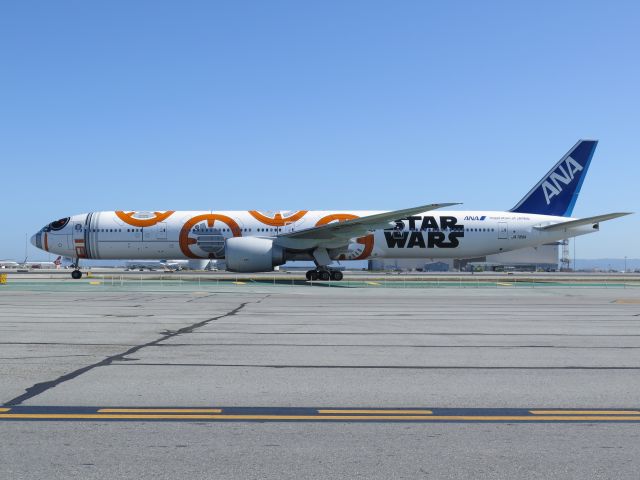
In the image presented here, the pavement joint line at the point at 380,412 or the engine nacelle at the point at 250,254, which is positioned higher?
the engine nacelle at the point at 250,254

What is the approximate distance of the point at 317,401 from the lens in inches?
273

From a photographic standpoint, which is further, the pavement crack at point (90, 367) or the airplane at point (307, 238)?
the airplane at point (307, 238)

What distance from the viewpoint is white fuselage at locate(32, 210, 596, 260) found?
39.4 meters

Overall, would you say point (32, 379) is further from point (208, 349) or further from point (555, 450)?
point (555, 450)

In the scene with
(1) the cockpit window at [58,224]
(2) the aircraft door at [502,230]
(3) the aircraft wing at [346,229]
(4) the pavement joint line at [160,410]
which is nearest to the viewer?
(4) the pavement joint line at [160,410]

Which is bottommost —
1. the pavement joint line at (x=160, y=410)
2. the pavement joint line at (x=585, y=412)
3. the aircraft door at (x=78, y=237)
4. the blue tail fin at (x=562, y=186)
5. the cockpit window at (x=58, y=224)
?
the pavement joint line at (x=585, y=412)

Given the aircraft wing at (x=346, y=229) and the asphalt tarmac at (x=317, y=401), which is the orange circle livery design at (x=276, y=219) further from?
the asphalt tarmac at (x=317, y=401)

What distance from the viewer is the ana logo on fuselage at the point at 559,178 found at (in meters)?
43.5

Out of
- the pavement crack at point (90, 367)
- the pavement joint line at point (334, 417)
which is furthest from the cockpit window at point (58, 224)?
the pavement joint line at point (334, 417)

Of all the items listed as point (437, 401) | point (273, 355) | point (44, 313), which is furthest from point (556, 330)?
point (44, 313)

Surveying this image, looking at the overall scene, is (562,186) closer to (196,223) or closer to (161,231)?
(196,223)

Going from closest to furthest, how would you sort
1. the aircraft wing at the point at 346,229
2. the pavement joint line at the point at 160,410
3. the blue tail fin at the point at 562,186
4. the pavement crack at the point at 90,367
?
the pavement joint line at the point at 160,410, the pavement crack at the point at 90,367, the aircraft wing at the point at 346,229, the blue tail fin at the point at 562,186

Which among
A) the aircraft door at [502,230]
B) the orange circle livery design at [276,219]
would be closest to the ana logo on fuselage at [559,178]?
the aircraft door at [502,230]

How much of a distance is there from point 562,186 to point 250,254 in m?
21.8
